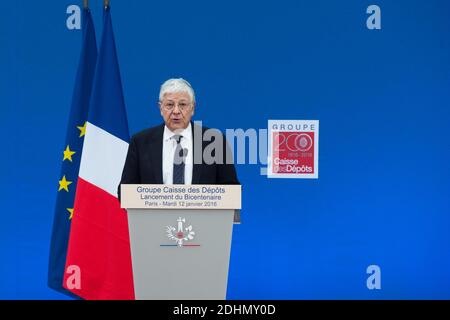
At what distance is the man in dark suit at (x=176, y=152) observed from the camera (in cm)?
267

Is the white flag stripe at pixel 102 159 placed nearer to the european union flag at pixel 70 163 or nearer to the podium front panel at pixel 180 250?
the european union flag at pixel 70 163

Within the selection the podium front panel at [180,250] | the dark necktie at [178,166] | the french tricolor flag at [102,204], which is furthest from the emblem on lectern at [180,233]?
the french tricolor flag at [102,204]

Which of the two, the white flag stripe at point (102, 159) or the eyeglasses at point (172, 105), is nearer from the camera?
the eyeglasses at point (172, 105)

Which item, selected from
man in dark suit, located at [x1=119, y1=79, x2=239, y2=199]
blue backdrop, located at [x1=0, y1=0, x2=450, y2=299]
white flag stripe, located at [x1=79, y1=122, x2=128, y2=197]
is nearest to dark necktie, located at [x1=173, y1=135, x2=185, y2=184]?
man in dark suit, located at [x1=119, y1=79, x2=239, y2=199]

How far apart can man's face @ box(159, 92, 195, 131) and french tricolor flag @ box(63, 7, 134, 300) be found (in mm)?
1000

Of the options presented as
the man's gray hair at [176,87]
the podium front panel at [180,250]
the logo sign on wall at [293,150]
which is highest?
the man's gray hair at [176,87]

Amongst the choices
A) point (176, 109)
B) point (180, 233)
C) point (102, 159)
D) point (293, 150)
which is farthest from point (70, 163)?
point (180, 233)

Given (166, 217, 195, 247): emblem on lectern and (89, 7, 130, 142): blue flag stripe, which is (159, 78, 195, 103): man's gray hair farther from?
(89, 7, 130, 142): blue flag stripe

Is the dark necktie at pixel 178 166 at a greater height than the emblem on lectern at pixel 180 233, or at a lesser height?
greater

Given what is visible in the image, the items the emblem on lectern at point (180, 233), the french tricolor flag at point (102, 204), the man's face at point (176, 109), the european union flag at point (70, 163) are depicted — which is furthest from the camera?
the european union flag at point (70, 163)

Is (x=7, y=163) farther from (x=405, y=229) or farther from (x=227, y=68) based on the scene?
(x=405, y=229)

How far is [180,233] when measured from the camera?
2369 millimetres

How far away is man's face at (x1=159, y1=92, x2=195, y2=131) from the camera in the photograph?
104 inches

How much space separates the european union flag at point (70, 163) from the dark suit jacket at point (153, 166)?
109cm
